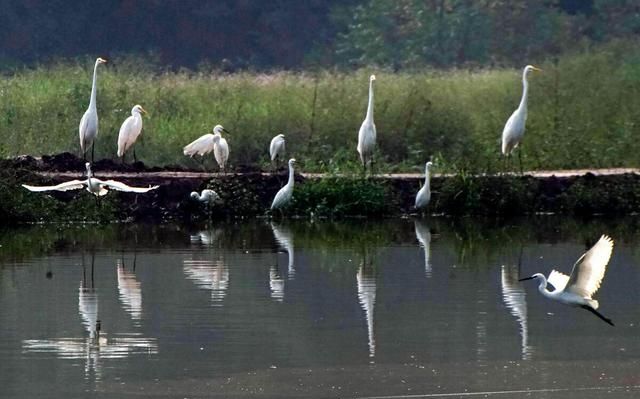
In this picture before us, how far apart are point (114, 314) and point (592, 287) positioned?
3761 millimetres

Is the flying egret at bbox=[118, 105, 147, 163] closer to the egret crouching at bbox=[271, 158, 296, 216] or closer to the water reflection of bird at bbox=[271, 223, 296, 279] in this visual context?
the egret crouching at bbox=[271, 158, 296, 216]

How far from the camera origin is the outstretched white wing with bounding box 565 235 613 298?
11.4 m

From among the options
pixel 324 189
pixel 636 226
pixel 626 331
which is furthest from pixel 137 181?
pixel 626 331

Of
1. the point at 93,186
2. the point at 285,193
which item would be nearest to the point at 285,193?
the point at 285,193

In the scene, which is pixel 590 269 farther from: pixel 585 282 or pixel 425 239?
pixel 425 239

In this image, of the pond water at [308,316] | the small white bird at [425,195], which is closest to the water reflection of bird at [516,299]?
the pond water at [308,316]

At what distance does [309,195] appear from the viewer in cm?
2158

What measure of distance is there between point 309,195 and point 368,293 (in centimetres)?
706

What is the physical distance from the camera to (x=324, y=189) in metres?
21.7

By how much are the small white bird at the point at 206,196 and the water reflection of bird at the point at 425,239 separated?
97.9 inches

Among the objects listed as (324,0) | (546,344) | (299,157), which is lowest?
(546,344)

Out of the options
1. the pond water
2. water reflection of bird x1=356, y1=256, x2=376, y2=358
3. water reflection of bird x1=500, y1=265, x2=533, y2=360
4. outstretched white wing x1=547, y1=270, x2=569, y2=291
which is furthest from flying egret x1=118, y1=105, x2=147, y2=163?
outstretched white wing x1=547, y1=270, x2=569, y2=291

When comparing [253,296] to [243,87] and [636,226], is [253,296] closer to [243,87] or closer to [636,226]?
[636,226]

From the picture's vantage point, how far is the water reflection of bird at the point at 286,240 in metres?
16.2
